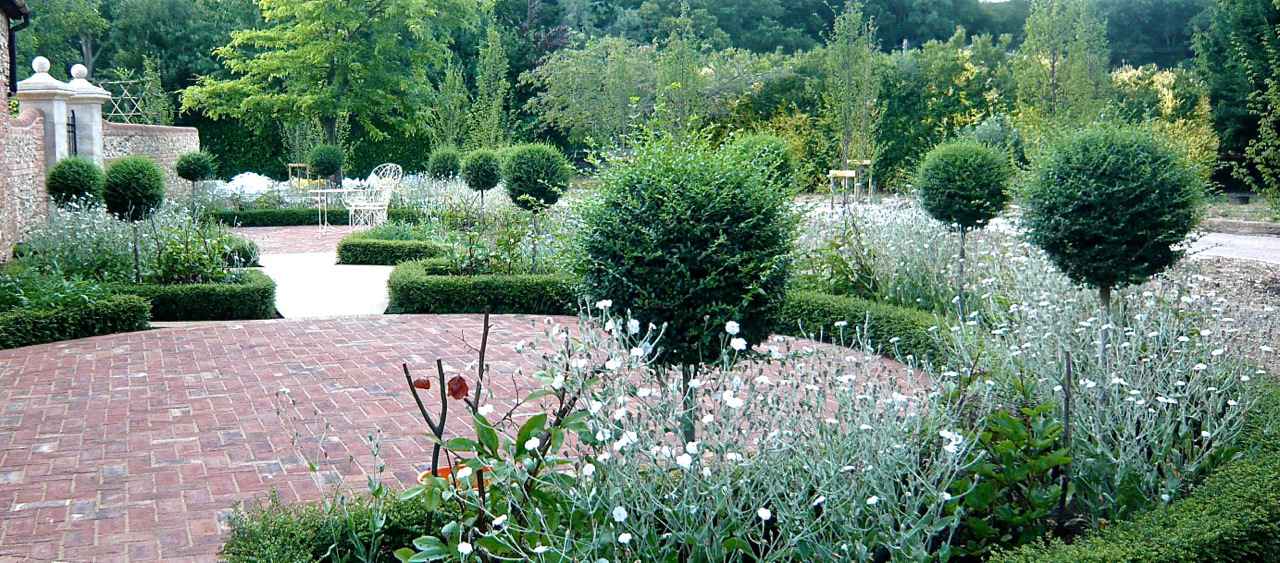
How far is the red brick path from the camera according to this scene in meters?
3.82

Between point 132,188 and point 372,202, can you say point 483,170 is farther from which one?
point 372,202

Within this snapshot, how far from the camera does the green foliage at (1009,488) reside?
3232mm

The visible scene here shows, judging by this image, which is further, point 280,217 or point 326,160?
point 326,160

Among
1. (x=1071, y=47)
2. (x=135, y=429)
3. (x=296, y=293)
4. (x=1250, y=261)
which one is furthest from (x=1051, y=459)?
(x=1071, y=47)

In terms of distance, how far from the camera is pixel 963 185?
7609mm

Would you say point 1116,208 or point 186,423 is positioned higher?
point 1116,208

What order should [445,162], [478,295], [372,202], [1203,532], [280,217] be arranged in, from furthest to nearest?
[280,217] < [445,162] < [372,202] < [478,295] < [1203,532]

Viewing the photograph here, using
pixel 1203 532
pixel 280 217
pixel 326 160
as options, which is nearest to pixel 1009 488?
pixel 1203 532

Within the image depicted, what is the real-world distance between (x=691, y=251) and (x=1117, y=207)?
7.33ft

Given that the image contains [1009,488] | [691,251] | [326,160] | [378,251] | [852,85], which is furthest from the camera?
[326,160]

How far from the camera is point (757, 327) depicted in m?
4.04

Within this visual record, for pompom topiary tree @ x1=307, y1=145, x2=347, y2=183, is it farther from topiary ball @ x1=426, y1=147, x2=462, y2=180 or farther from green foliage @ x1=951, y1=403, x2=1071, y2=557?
green foliage @ x1=951, y1=403, x2=1071, y2=557

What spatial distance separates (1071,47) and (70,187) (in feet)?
53.0

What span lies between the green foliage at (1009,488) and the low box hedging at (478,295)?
578cm
